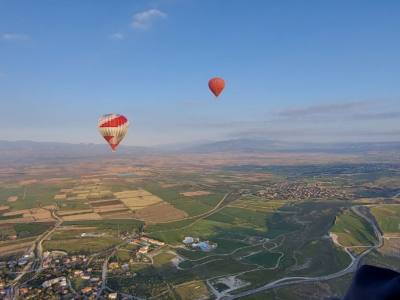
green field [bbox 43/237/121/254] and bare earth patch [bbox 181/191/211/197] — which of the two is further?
bare earth patch [bbox 181/191/211/197]

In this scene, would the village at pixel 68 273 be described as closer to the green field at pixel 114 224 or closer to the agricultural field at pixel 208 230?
the agricultural field at pixel 208 230

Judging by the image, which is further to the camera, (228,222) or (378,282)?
(228,222)

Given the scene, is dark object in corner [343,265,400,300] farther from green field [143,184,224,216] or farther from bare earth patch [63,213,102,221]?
bare earth patch [63,213,102,221]

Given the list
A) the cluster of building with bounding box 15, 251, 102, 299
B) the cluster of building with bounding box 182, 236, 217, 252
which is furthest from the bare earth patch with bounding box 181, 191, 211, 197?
the cluster of building with bounding box 15, 251, 102, 299

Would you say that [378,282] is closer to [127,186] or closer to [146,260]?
[146,260]

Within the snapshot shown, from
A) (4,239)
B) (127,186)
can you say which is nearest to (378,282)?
(4,239)

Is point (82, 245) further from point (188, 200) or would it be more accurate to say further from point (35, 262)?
point (188, 200)

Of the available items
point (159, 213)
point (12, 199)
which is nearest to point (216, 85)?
point (159, 213)
